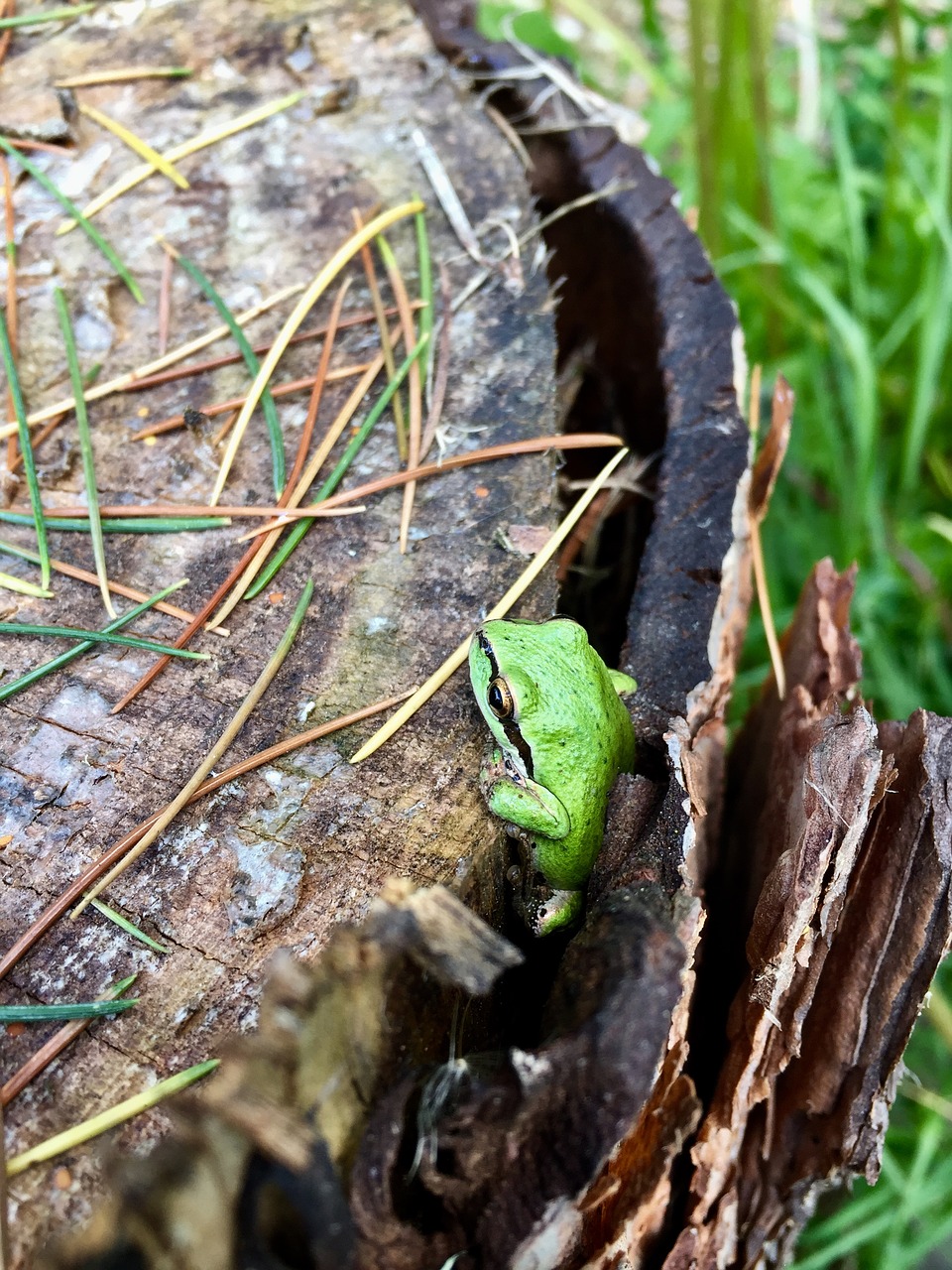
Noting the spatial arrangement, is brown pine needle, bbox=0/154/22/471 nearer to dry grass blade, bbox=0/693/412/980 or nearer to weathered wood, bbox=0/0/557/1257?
weathered wood, bbox=0/0/557/1257

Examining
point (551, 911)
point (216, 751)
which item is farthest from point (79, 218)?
point (551, 911)

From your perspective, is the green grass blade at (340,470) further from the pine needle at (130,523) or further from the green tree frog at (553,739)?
the green tree frog at (553,739)

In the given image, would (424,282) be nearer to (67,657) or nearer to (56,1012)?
(67,657)

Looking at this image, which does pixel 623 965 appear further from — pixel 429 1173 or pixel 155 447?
pixel 155 447

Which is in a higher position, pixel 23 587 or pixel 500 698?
pixel 23 587

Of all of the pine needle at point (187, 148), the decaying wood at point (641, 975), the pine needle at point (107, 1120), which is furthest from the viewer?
the pine needle at point (187, 148)

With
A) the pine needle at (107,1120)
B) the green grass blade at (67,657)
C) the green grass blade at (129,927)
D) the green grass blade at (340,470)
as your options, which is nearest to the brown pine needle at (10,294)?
the green grass blade at (67,657)

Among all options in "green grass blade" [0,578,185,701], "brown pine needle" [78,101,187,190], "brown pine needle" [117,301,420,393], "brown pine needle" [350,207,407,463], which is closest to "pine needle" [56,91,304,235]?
"brown pine needle" [78,101,187,190]
